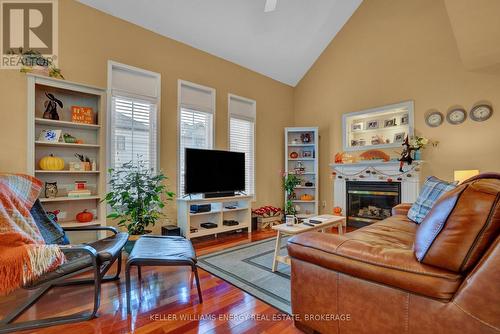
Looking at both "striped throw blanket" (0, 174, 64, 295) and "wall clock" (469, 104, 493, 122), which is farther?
"wall clock" (469, 104, 493, 122)

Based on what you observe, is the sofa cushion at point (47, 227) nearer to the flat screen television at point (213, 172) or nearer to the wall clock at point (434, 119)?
the flat screen television at point (213, 172)

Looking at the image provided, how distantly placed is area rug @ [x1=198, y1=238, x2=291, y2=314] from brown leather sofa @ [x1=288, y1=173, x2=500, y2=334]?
629mm

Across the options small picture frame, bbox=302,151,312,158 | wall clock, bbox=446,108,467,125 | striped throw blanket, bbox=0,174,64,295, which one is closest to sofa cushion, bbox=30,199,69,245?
striped throw blanket, bbox=0,174,64,295

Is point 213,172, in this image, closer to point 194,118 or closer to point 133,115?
point 194,118

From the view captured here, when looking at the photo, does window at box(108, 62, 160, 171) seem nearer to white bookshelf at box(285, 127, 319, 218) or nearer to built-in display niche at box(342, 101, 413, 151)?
white bookshelf at box(285, 127, 319, 218)

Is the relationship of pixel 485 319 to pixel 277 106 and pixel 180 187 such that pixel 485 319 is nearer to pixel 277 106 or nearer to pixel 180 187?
pixel 180 187

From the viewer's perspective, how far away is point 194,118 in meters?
4.20

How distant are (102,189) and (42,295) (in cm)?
131

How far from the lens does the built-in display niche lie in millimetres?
4375

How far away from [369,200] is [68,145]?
4.91 m

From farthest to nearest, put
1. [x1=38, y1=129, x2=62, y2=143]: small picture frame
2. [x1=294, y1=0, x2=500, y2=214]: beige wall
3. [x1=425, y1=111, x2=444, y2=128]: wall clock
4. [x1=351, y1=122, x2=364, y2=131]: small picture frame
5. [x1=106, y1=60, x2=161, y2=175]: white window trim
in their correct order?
[x1=351, y1=122, x2=364, y2=131]: small picture frame < [x1=425, y1=111, x2=444, y2=128]: wall clock < [x1=294, y1=0, x2=500, y2=214]: beige wall < [x1=106, y1=60, x2=161, y2=175]: white window trim < [x1=38, y1=129, x2=62, y2=143]: small picture frame

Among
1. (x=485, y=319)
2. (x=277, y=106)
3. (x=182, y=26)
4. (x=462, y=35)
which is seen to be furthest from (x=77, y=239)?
(x=462, y=35)

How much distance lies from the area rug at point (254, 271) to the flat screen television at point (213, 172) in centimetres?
103

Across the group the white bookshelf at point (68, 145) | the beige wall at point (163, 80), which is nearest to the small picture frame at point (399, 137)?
the beige wall at point (163, 80)
